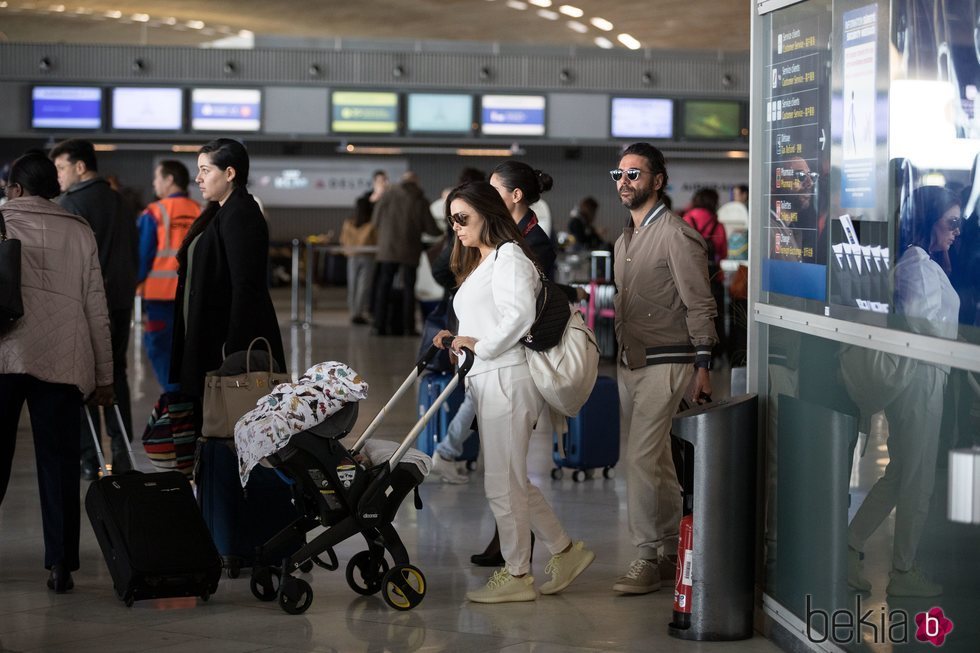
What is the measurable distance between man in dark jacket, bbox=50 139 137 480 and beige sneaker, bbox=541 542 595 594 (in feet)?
8.82

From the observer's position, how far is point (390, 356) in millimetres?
12703

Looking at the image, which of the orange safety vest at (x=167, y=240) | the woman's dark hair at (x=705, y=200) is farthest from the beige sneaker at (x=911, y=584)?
the woman's dark hair at (x=705, y=200)

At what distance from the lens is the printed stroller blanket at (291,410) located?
446 centimetres

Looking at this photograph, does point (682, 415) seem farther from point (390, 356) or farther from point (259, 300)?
point (390, 356)

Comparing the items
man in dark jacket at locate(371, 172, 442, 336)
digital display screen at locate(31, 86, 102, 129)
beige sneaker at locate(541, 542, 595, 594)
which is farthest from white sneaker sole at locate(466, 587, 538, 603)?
digital display screen at locate(31, 86, 102, 129)

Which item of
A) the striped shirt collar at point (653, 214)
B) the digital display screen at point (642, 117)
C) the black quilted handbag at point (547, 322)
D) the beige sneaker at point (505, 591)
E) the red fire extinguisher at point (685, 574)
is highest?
the digital display screen at point (642, 117)

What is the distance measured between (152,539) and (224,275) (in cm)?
114

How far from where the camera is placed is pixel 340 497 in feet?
15.2

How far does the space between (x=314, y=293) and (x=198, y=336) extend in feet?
52.3

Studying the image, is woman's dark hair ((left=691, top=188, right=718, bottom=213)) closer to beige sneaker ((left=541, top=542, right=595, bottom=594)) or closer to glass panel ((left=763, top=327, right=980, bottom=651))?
beige sneaker ((left=541, top=542, right=595, bottom=594))

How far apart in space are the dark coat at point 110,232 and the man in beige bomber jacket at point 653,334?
9.38 ft

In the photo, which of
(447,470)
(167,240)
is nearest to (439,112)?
(167,240)

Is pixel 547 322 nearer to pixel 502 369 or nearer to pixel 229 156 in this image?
pixel 502 369

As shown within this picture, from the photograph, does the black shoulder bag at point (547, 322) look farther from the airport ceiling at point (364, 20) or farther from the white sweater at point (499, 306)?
the airport ceiling at point (364, 20)
